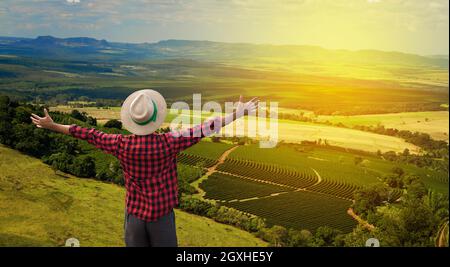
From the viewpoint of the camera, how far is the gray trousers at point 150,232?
2.51 metres

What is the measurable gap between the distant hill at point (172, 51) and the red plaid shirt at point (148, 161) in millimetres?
6480

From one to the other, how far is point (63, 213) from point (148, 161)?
426 centimetres

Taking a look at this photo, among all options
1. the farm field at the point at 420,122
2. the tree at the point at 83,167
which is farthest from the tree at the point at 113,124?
the farm field at the point at 420,122

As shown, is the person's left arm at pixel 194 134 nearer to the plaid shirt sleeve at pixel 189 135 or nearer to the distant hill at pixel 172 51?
the plaid shirt sleeve at pixel 189 135

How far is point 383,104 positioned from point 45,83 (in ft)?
35.8

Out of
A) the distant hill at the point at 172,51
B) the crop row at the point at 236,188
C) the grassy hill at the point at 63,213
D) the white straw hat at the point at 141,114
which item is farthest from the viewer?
the crop row at the point at 236,188

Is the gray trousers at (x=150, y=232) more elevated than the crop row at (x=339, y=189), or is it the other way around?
the gray trousers at (x=150, y=232)

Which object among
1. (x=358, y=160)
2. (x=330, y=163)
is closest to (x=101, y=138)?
(x=330, y=163)

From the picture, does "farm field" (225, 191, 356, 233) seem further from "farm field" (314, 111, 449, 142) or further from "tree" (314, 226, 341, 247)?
"farm field" (314, 111, 449, 142)

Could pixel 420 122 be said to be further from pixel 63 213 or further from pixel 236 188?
pixel 63 213

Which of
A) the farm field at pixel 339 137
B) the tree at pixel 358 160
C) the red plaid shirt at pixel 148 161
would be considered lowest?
the tree at pixel 358 160

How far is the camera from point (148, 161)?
8.01 feet

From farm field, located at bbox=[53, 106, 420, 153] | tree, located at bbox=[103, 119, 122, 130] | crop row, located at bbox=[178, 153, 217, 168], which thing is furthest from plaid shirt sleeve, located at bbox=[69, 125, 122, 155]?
farm field, located at bbox=[53, 106, 420, 153]
